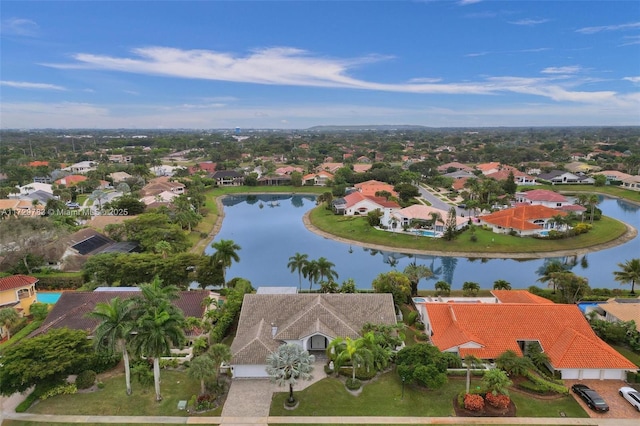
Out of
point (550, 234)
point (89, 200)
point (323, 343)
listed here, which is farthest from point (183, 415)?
point (89, 200)

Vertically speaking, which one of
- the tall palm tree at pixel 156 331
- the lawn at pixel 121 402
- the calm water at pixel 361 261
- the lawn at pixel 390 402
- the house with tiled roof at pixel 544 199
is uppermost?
the tall palm tree at pixel 156 331

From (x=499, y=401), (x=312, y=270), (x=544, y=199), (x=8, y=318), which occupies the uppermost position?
(x=544, y=199)

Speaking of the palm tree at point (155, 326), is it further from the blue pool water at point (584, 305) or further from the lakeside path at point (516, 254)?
the lakeside path at point (516, 254)

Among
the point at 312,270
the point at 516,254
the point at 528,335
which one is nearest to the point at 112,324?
the point at 312,270

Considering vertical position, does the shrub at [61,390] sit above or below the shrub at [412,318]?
below

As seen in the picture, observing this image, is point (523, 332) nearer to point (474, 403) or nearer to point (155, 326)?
point (474, 403)

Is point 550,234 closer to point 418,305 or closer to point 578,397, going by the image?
point 418,305

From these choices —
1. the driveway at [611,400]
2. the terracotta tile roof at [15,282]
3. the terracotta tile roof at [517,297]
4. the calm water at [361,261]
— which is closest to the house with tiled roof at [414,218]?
the calm water at [361,261]
